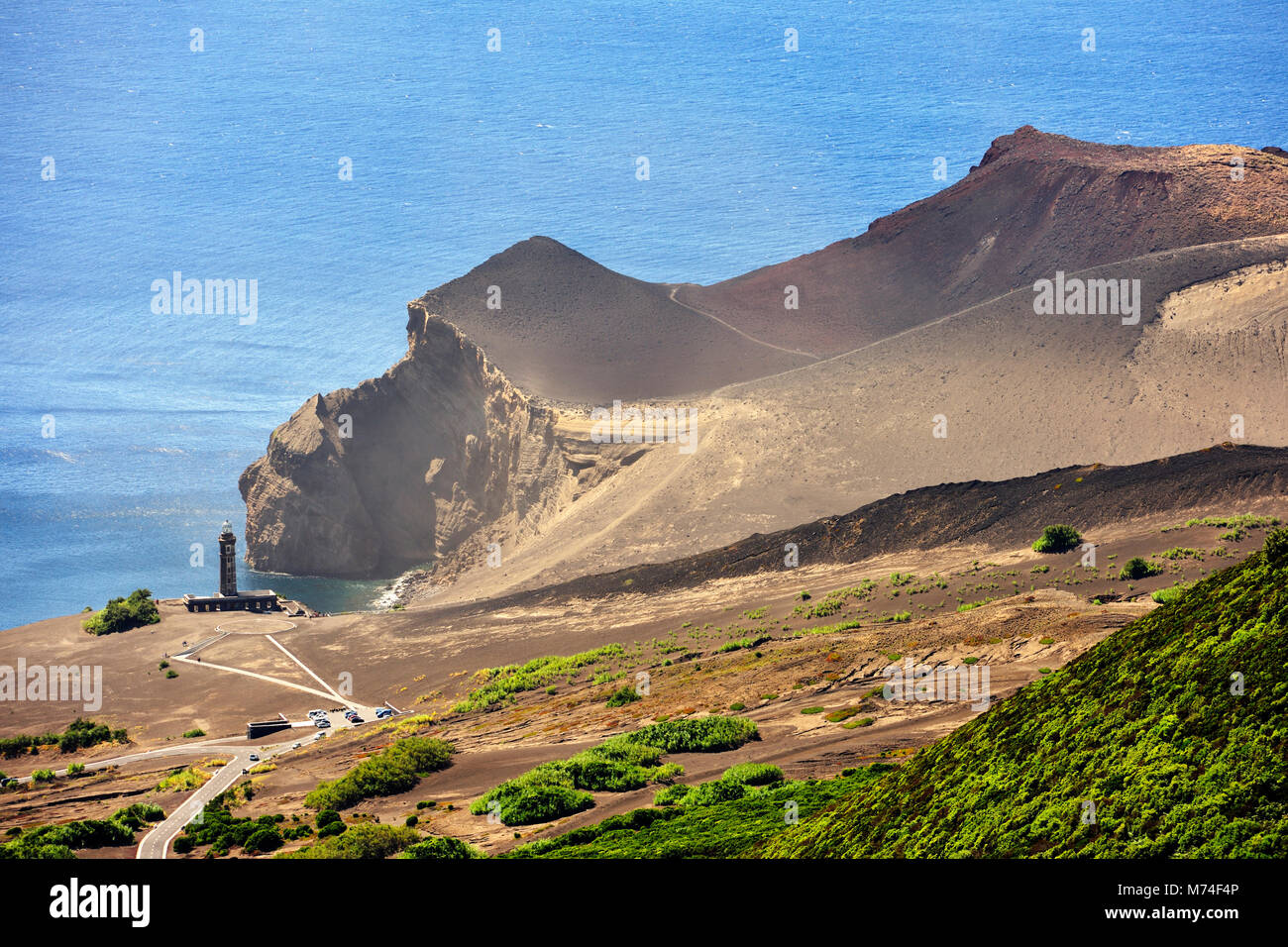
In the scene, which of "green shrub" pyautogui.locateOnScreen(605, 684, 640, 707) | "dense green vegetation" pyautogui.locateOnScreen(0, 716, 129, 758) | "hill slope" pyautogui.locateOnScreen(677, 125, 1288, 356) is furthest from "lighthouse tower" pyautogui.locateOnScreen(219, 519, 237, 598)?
"hill slope" pyautogui.locateOnScreen(677, 125, 1288, 356)

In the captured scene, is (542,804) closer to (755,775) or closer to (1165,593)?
(755,775)

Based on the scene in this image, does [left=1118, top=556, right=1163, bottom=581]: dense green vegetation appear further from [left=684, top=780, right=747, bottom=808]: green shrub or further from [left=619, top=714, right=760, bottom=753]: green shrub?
[left=684, top=780, right=747, bottom=808]: green shrub

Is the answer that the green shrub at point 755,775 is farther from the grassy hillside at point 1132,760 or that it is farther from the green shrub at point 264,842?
the green shrub at point 264,842

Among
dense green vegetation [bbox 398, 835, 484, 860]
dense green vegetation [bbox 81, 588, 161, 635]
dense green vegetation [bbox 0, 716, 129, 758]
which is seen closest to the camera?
dense green vegetation [bbox 398, 835, 484, 860]

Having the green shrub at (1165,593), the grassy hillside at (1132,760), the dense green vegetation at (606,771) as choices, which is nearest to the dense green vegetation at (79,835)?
the dense green vegetation at (606,771)

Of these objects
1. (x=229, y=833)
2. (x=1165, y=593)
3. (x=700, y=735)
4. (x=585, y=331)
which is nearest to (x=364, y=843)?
(x=229, y=833)
